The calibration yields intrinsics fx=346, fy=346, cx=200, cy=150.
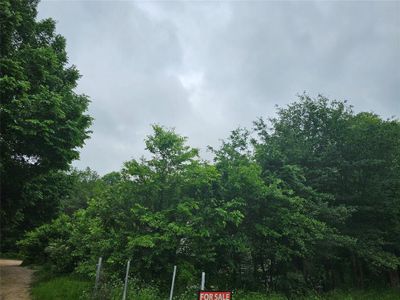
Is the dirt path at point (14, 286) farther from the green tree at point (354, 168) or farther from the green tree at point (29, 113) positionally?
the green tree at point (354, 168)

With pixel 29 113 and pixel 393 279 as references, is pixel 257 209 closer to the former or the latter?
pixel 29 113

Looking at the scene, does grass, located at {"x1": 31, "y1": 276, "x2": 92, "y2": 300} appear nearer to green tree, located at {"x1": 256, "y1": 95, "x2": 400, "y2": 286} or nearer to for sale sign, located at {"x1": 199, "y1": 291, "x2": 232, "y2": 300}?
for sale sign, located at {"x1": 199, "y1": 291, "x2": 232, "y2": 300}

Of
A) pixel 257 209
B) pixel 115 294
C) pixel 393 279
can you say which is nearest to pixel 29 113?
pixel 115 294

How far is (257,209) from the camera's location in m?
14.2

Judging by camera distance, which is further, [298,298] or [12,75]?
[298,298]

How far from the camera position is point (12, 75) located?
11.4m

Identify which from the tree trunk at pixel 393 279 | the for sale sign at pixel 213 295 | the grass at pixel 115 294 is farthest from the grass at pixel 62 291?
the tree trunk at pixel 393 279

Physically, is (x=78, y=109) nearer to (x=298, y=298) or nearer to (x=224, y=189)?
(x=224, y=189)

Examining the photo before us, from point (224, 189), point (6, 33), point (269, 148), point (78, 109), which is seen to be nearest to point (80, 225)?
point (78, 109)

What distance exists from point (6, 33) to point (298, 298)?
48.4ft

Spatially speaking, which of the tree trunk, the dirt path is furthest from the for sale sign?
the tree trunk

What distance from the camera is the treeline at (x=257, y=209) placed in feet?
39.0

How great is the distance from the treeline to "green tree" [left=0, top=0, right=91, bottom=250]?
2258 millimetres

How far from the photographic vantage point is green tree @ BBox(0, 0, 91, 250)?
1101cm
